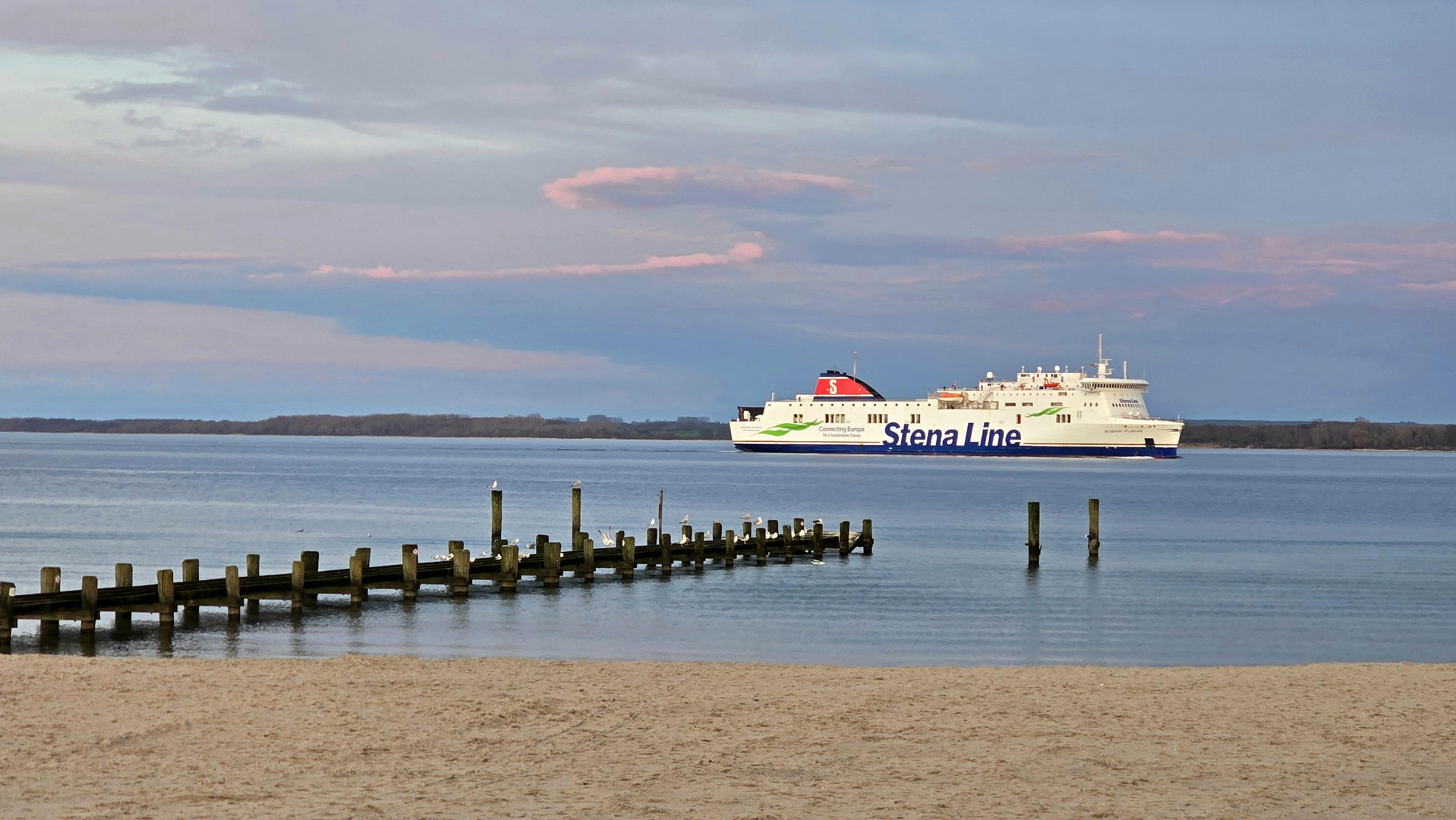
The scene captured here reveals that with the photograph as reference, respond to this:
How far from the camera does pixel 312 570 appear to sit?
21047 millimetres

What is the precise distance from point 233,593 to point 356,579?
7.86ft

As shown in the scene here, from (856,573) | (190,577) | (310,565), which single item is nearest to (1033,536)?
(856,573)

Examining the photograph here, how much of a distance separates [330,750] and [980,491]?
5930cm

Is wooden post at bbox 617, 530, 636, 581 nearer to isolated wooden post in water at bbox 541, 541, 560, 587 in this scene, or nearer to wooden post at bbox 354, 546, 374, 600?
isolated wooden post in water at bbox 541, 541, 560, 587

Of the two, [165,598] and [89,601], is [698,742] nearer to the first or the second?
[89,601]

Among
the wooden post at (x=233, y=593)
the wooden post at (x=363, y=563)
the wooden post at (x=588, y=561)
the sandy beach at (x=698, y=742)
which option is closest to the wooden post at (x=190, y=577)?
the wooden post at (x=233, y=593)

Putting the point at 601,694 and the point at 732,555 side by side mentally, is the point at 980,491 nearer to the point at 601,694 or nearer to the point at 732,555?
the point at 732,555

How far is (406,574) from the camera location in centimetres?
2186

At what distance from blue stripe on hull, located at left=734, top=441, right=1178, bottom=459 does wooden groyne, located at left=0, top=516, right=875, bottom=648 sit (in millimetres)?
69155

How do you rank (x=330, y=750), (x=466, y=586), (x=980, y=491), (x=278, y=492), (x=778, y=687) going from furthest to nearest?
(x=980, y=491) → (x=278, y=492) → (x=466, y=586) → (x=778, y=687) → (x=330, y=750)

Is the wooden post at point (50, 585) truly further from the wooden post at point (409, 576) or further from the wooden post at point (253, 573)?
the wooden post at point (409, 576)

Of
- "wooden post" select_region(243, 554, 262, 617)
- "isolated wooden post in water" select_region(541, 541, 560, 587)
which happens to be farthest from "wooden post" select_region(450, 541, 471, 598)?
"wooden post" select_region(243, 554, 262, 617)

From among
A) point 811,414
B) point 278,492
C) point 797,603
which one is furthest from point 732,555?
point 811,414

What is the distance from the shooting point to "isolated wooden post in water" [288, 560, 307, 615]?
2006 centimetres
